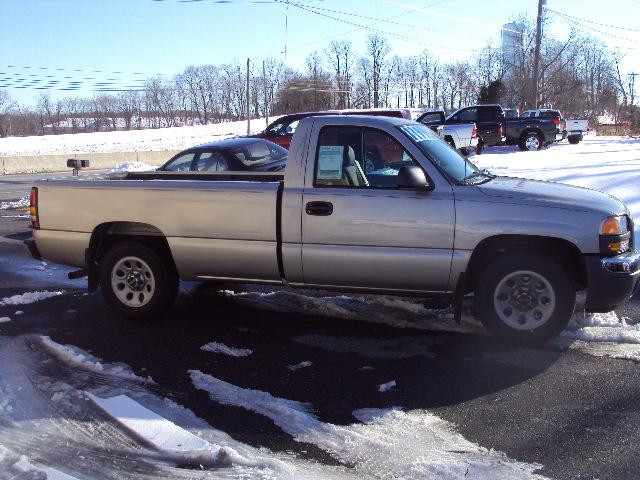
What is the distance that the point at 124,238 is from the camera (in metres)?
6.08

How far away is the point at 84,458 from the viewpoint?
3.50m

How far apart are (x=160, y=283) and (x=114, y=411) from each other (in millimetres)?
2009

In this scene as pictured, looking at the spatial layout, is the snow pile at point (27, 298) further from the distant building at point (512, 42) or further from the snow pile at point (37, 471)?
the distant building at point (512, 42)

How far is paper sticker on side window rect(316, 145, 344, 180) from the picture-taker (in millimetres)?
5359

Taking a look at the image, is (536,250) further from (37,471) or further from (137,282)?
(37,471)

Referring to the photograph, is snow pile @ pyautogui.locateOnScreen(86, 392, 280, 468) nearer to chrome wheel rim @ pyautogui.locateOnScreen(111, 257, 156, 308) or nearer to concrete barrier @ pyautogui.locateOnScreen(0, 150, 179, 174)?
chrome wheel rim @ pyautogui.locateOnScreen(111, 257, 156, 308)

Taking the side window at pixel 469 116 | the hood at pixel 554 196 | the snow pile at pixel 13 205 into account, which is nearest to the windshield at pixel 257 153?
the hood at pixel 554 196

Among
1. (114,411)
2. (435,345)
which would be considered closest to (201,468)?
(114,411)

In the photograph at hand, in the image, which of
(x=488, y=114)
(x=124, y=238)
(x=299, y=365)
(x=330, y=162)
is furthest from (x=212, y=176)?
(x=488, y=114)

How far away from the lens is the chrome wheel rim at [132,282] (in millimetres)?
6020

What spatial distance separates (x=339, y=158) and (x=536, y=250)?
182 centimetres

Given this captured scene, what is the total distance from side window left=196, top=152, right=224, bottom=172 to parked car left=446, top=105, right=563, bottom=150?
1725 centimetres

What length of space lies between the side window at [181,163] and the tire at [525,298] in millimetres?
6492

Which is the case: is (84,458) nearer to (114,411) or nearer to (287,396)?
(114,411)
